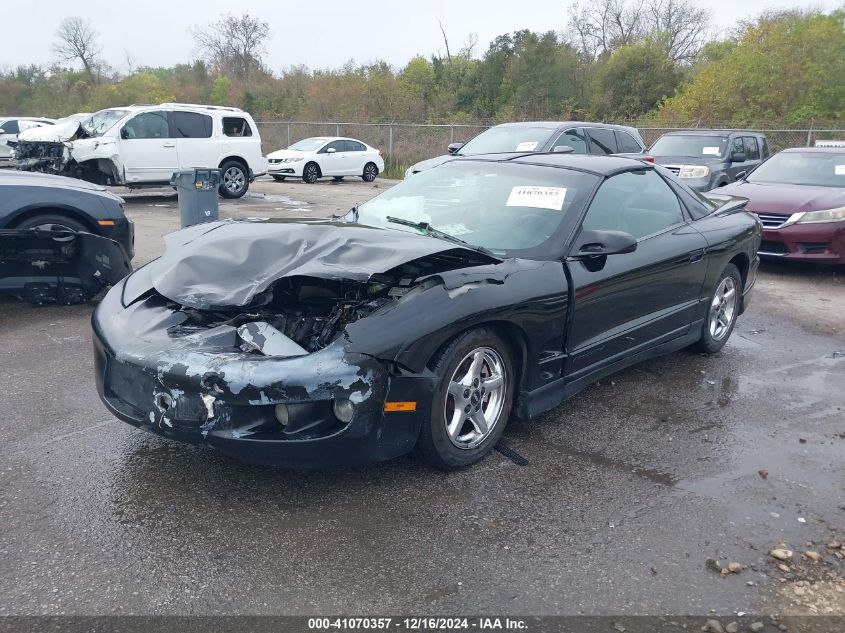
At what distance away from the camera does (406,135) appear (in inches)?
1009

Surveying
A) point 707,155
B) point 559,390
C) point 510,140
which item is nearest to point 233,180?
point 510,140

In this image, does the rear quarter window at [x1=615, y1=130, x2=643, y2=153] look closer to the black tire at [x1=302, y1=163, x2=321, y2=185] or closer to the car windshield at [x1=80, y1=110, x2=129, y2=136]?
the car windshield at [x1=80, y1=110, x2=129, y2=136]

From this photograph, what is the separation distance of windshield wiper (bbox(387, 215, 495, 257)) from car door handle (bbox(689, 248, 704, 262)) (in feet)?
5.65

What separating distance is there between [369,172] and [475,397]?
62.9 feet

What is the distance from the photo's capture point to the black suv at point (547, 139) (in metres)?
10.6

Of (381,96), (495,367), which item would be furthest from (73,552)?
(381,96)

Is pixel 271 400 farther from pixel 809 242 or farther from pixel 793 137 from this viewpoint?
pixel 793 137

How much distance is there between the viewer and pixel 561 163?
4.57 meters

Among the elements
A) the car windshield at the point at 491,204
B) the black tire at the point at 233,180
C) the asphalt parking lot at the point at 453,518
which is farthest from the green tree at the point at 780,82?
the asphalt parking lot at the point at 453,518

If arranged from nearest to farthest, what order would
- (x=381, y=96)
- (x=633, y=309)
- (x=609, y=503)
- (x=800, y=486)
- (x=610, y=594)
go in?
1. (x=610, y=594)
2. (x=609, y=503)
3. (x=800, y=486)
4. (x=633, y=309)
5. (x=381, y=96)

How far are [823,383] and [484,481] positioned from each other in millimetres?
3022

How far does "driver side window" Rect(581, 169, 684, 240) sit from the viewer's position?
426 cm

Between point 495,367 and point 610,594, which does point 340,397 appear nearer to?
point 495,367

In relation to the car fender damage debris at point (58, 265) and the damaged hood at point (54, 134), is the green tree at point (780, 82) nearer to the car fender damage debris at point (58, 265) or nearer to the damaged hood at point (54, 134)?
the damaged hood at point (54, 134)
